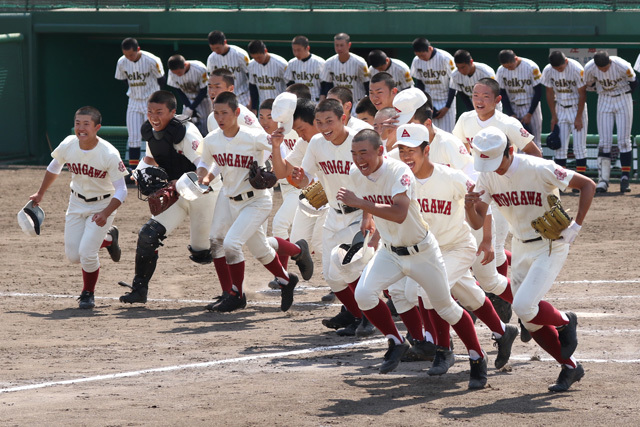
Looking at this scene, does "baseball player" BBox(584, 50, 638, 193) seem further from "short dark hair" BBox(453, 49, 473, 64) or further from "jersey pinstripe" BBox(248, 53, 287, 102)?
"jersey pinstripe" BBox(248, 53, 287, 102)

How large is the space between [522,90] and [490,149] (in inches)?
399

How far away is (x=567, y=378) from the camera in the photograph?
659 centimetres

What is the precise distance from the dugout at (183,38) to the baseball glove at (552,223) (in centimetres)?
1299

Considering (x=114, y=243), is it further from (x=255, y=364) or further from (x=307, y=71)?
(x=307, y=71)

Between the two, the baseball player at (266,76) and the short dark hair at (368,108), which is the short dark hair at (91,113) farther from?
the baseball player at (266,76)

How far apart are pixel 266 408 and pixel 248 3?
15.5 m

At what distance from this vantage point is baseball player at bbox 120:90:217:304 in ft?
32.1

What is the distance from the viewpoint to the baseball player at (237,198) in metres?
9.34

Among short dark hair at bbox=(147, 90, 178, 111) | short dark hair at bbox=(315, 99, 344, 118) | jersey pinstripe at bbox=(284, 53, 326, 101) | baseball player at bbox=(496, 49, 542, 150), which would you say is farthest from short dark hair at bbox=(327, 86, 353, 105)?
jersey pinstripe at bbox=(284, 53, 326, 101)

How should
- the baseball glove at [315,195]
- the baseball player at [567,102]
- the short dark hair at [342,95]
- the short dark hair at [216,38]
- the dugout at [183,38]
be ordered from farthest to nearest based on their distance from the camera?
the dugout at [183,38], the short dark hair at [216,38], the baseball player at [567,102], the short dark hair at [342,95], the baseball glove at [315,195]

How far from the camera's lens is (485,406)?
6289 millimetres

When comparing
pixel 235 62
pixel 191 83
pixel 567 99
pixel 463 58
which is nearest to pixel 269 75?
pixel 235 62

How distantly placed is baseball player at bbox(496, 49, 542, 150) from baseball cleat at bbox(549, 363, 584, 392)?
9.89 metres

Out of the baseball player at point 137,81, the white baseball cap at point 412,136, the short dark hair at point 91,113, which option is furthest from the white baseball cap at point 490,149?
the baseball player at point 137,81
